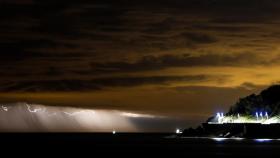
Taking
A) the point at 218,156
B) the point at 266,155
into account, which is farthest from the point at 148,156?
the point at 266,155

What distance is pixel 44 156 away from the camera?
518 feet

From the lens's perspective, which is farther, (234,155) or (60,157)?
(234,155)

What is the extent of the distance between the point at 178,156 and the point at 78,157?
22577 mm

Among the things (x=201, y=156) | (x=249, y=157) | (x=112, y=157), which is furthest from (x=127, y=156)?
(x=249, y=157)

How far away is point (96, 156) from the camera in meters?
160

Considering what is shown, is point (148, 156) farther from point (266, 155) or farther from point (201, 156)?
point (266, 155)

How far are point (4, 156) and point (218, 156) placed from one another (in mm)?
48199

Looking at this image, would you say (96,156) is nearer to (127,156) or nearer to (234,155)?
(127,156)

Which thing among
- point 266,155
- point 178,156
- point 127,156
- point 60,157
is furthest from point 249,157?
point 60,157

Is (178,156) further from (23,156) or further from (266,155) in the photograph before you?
(23,156)

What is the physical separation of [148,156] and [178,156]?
22.2 ft

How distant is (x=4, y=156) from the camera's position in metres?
154

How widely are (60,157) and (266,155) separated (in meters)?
46.3

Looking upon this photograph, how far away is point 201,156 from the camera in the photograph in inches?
6422
